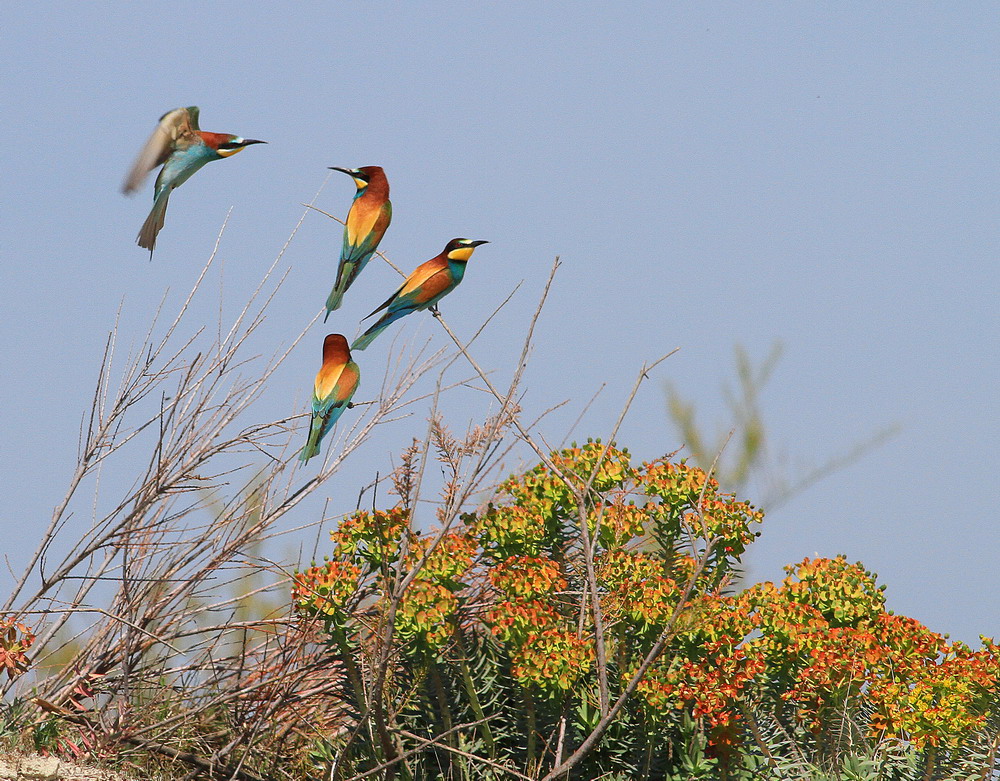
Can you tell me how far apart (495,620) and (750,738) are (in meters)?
1.51

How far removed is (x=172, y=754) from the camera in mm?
5699

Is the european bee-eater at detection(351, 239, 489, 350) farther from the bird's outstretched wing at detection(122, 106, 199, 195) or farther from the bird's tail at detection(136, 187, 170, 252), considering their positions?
the bird's outstretched wing at detection(122, 106, 199, 195)

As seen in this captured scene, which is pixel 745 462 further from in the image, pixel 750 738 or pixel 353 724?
pixel 353 724

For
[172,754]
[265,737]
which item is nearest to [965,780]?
[265,737]

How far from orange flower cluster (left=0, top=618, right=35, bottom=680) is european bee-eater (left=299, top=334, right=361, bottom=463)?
1.52 meters

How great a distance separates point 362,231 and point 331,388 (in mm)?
731

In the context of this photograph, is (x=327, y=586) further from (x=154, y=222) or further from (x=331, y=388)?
(x=154, y=222)

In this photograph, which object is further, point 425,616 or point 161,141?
point 161,141

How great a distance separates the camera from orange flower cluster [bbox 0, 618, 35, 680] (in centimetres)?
520

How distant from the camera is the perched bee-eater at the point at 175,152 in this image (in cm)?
517

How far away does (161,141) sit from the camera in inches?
204

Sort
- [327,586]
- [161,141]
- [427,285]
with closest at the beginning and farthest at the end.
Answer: [327,586] < [161,141] < [427,285]

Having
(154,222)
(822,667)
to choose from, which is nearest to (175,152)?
(154,222)

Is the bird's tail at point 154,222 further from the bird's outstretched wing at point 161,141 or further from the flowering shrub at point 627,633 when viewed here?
the flowering shrub at point 627,633
